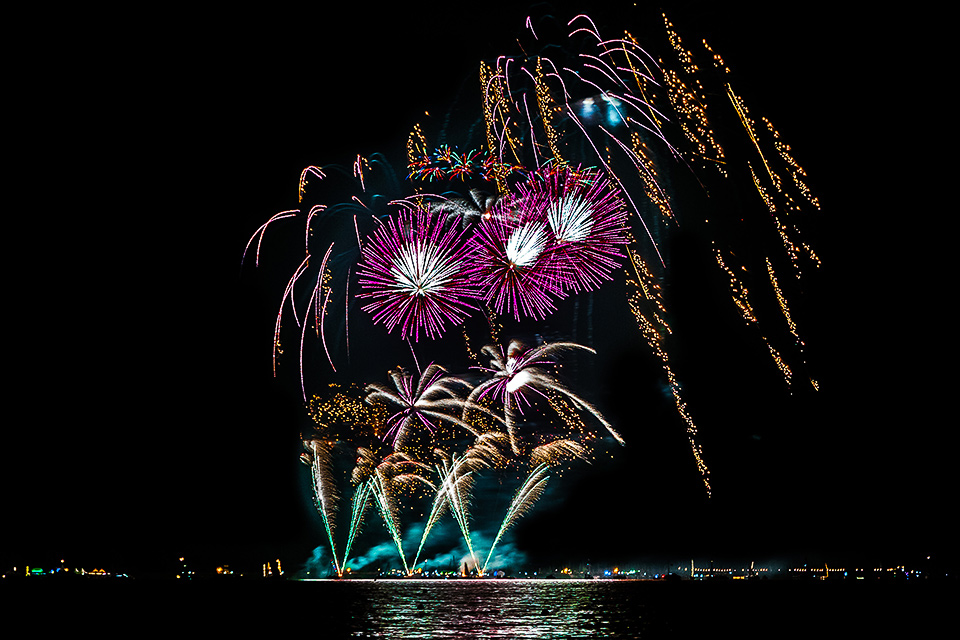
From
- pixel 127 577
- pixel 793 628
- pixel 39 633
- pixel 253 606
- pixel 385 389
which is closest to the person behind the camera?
pixel 39 633

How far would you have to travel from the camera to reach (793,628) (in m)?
38.7

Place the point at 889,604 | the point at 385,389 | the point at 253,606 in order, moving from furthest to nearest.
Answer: the point at 889,604
the point at 253,606
the point at 385,389

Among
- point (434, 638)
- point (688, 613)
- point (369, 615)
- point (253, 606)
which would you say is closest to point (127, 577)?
point (253, 606)

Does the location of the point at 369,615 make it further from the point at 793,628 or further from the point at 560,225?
the point at 560,225

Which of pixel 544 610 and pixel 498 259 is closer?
pixel 498 259

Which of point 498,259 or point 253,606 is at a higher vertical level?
point 498,259

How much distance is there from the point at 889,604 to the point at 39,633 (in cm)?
5532

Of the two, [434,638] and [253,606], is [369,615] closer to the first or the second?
[253,606]

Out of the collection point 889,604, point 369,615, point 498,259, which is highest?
point 498,259

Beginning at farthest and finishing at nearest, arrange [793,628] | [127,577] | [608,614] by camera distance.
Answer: [127,577], [608,614], [793,628]

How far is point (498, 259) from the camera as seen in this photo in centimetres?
3259

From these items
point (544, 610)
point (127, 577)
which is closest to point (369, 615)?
point (544, 610)

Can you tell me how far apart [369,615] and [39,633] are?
18.9 metres

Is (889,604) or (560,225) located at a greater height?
(560,225)
